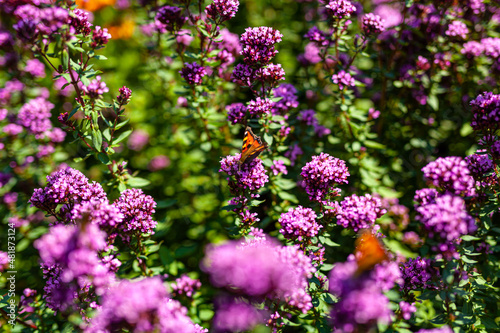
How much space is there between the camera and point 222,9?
4.62 meters

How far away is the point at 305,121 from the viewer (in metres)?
5.83

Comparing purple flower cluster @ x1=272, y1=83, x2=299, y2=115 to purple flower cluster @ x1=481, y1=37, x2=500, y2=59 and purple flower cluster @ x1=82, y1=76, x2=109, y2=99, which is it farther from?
purple flower cluster @ x1=481, y1=37, x2=500, y2=59

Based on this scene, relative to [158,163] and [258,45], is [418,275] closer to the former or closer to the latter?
[258,45]

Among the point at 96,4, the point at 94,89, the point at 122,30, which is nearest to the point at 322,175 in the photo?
the point at 94,89

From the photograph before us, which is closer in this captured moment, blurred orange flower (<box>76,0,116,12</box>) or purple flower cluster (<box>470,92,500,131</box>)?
purple flower cluster (<box>470,92,500,131</box>)

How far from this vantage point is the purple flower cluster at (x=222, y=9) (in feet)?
15.1

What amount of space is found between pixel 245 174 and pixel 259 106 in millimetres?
958

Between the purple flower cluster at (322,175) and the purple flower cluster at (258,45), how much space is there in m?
1.57

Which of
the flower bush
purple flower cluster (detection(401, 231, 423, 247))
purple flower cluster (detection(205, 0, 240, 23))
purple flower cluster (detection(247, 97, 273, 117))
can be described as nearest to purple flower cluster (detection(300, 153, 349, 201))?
the flower bush

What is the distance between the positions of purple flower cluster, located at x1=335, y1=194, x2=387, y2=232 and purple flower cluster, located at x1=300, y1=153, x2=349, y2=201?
0.36 meters

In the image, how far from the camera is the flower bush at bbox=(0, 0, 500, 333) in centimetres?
319

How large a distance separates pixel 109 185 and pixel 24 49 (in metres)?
4.01

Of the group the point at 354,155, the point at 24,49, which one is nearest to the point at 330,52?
the point at 354,155

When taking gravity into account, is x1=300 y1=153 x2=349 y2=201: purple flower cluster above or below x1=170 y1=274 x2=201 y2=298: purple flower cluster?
above
